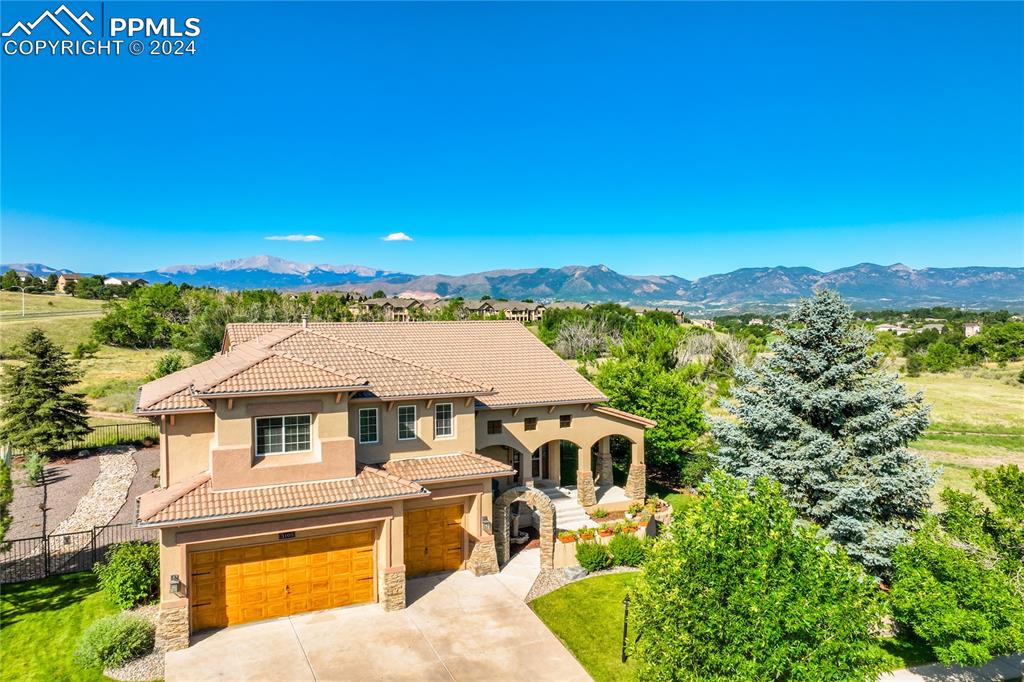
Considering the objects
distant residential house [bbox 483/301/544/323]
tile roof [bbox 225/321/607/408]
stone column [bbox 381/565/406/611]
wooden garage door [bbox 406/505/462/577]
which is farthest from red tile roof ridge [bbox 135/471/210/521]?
distant residential house [bbox 483/301/544/323]

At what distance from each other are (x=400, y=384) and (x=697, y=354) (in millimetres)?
44024

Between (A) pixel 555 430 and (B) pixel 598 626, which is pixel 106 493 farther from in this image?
(B) pixel 598 626

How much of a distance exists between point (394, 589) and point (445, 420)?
5.22 meters

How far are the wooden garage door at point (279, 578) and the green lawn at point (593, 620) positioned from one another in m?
5.07

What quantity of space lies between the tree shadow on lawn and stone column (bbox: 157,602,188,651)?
401 cm

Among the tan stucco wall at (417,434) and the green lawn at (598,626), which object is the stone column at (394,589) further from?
the green lawn at (598,626)

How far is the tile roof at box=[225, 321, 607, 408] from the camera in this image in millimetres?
22734

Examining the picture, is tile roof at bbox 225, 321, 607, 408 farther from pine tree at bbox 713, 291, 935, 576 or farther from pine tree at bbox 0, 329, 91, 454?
pine tree at bbox 0, 329, 91, 454

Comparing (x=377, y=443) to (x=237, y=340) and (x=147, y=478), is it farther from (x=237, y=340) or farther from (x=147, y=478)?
(x=147, y=478)

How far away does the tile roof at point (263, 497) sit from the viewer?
14156 mm

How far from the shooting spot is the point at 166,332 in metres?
75.2

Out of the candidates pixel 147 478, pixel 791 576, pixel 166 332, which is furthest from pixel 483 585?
Result: pixel 166 332

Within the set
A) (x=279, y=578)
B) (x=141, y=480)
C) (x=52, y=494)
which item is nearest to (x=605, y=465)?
(x=279, y=578)

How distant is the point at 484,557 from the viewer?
18.6m
